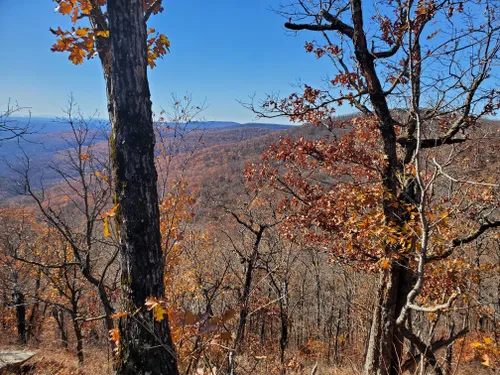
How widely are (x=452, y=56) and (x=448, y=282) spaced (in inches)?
163

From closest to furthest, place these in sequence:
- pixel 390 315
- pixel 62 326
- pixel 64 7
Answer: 1. pixel 64 7
2. pixel 390 315
3. pixel 62 326

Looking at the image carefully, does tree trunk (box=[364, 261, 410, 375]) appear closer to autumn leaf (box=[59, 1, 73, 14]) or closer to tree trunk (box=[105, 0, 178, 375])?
tree trunk (box=[105, 0, 178, 375])

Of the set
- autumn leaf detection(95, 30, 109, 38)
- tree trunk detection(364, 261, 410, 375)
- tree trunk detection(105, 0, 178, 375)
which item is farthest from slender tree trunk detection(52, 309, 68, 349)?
autumn leaf detection(95, 30, 109, 38)

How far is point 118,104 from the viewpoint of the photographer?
8.65 feet

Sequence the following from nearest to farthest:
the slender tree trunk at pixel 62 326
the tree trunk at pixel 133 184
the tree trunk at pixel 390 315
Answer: the tree trunk at pixel 133 184 → the tree trunk at pixel 390 315 → the slender tree trunk at pixel 62 326

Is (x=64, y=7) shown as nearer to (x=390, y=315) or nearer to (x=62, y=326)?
(x=390, y=315)

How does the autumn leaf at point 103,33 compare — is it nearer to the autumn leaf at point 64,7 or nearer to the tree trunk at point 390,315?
the autumn leaf at point 64,7

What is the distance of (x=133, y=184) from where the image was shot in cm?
263

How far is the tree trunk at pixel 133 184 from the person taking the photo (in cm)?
256

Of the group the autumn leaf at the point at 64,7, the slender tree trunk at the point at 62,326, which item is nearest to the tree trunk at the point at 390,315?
the autumn leaf at the point at 64,7

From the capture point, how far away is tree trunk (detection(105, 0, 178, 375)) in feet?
8.41

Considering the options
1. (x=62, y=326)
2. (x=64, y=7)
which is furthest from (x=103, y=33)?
(x=62, y=326)

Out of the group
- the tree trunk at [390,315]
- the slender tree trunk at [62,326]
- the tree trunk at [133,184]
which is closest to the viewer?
the tree trunk at [133,184]

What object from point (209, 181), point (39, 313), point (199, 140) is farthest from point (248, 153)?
point (199, 140)
